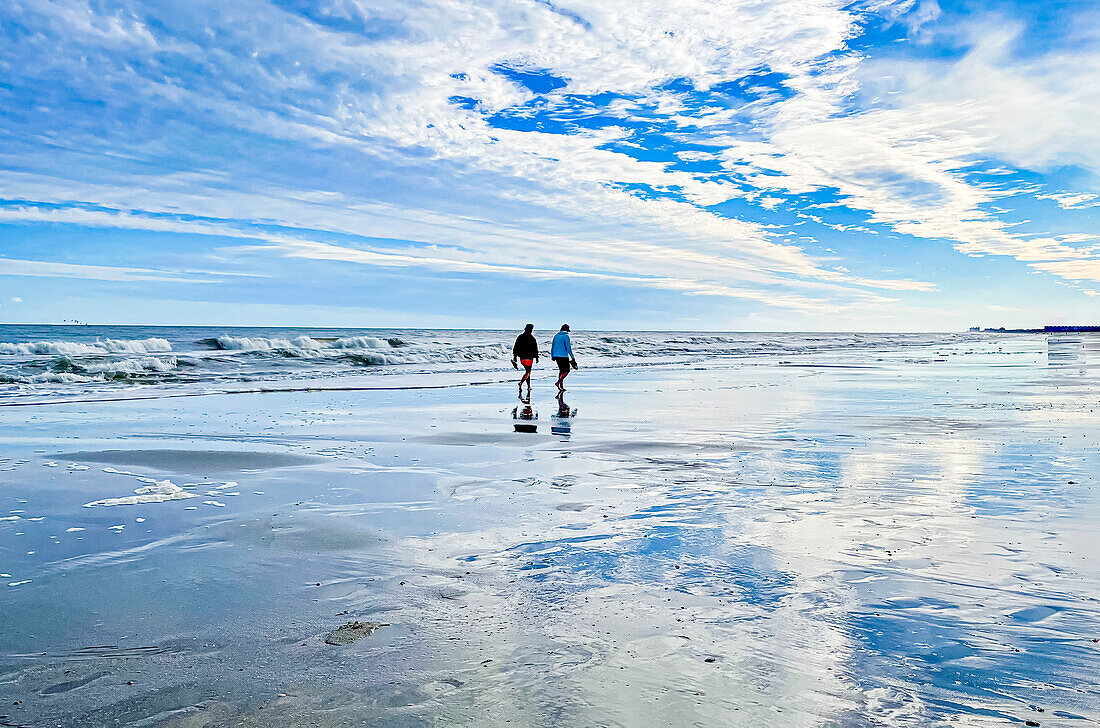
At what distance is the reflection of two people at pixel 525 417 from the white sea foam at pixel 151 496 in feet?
19.0

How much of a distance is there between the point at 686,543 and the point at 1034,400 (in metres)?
14.0

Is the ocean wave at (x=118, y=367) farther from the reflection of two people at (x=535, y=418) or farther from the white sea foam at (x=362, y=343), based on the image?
the reflection of two people at (x=535, y=418)

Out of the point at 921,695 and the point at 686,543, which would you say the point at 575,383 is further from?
the point at 921,695

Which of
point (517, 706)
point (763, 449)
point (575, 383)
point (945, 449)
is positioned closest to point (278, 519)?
point (517, 706)

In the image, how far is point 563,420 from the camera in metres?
14.1

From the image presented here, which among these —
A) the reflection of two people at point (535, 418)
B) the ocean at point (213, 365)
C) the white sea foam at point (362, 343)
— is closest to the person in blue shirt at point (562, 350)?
the reflection of two people at point (535, 418)

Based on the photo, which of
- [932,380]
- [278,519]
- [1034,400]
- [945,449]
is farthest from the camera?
[932,380]

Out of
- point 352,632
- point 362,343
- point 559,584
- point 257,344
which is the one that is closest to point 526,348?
point 559,584

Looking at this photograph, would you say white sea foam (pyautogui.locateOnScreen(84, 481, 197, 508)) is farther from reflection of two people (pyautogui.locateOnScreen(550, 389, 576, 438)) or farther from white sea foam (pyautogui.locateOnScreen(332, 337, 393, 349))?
white sea foam (pyautogui.locateOnScreen(332, 337, 393, 349))

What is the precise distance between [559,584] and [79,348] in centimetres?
4246

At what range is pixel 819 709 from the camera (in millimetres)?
3170

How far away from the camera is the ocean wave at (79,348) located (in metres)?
37.3

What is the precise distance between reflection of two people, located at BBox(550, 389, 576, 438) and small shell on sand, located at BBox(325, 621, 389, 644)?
7.80 m

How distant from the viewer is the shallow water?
3297 mm
